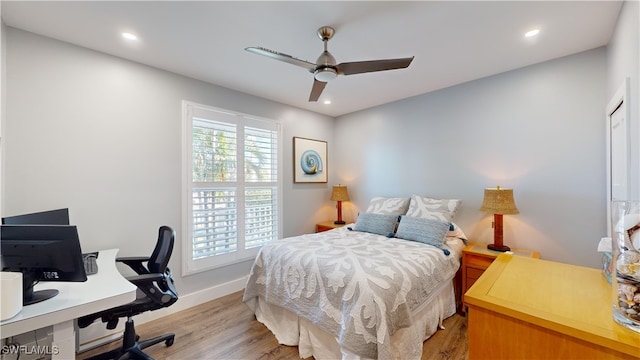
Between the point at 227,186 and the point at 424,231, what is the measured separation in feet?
7.94

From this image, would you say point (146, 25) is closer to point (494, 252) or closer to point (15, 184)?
point (15, 184)

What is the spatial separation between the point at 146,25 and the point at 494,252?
12.2ft

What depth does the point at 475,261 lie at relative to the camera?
2.50 metres

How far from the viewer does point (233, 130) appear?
126 inches

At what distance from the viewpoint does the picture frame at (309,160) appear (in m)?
3.94

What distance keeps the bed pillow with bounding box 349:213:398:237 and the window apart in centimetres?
127

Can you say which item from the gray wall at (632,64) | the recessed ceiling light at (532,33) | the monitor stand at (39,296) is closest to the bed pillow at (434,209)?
the gray wall at (632,64)

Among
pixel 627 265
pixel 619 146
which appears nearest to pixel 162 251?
pixel 627 265

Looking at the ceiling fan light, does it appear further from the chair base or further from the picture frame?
the chair base

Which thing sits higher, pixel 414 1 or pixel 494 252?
pixel 414 1

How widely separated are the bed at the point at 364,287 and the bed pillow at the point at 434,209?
1 cm

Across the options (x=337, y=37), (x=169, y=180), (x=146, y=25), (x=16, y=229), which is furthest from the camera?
(x=169, y=180)

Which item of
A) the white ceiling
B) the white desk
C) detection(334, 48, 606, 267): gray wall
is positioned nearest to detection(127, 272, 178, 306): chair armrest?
the white desk

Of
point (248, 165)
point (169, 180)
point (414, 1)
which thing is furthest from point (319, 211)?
point (414, 1)
